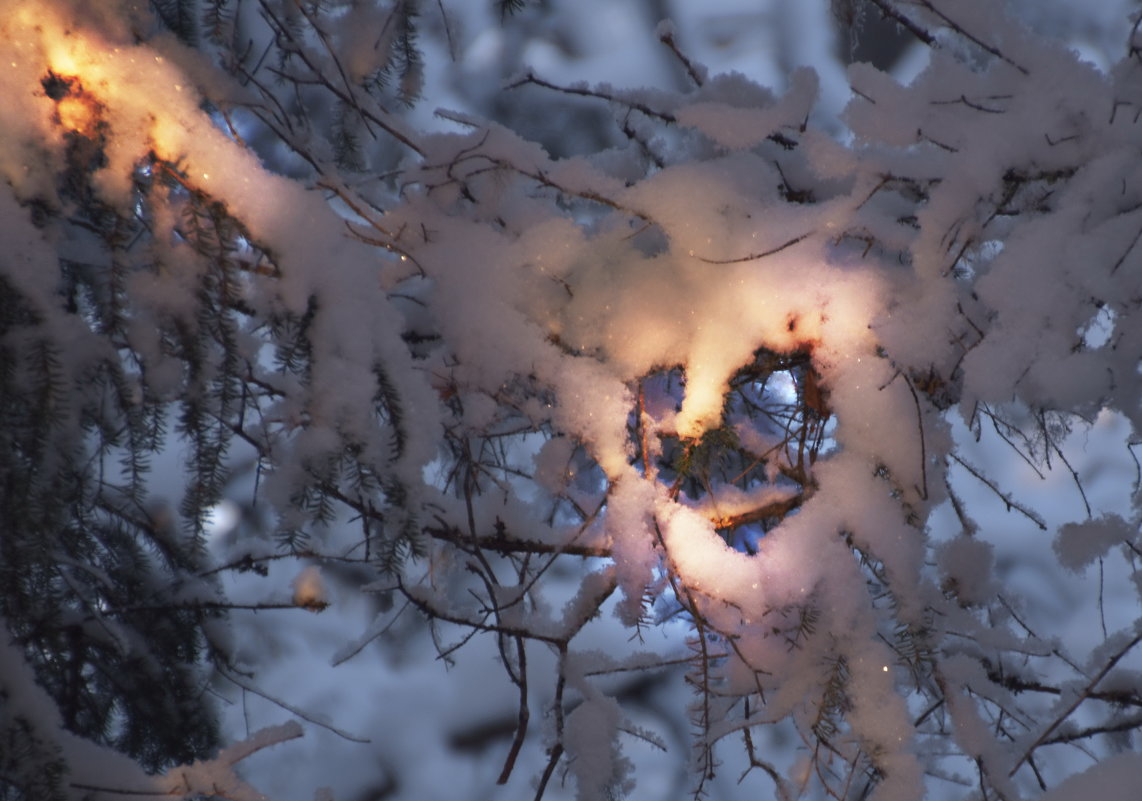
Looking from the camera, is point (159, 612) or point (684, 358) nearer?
point (684, 358)

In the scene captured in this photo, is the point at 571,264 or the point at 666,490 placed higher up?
the point at 571,264

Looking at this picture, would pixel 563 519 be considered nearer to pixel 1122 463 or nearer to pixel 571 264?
pixel 571 264

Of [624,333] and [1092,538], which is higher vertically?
[624,333]

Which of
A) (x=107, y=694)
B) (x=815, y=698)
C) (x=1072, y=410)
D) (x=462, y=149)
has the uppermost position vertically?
(x=462, y=149)

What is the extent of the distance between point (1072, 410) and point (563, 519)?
1.30 meters

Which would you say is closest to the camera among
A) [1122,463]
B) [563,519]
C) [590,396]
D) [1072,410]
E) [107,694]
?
[1072,410]

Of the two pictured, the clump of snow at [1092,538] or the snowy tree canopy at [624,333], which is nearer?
the snowy tree canopy at [624,333]

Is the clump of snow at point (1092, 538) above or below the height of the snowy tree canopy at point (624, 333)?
below

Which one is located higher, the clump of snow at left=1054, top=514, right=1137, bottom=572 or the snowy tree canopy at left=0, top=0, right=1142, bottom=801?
the snowy tree canopy at left=0, top=0, right=1142, bottom=801

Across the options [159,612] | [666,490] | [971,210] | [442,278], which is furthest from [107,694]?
[971,210]

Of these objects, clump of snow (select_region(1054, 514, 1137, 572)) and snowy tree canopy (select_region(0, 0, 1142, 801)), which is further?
clump of snow (select_region(1054, 514, 1137, 572))

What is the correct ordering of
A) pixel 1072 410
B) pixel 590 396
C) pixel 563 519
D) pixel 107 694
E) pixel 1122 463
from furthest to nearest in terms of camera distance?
pixel 1122 463 < pixel 563 519 < pixel 107 694 < pixel 590 396 < pixel 1072 410

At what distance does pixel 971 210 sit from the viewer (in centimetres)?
94

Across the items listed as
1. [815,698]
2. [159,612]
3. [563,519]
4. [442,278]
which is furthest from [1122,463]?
[159,612]
